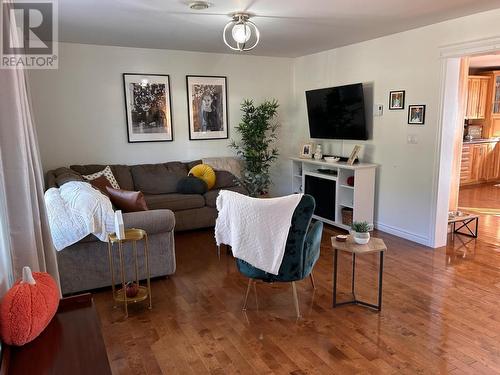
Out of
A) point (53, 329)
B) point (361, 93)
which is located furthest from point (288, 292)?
point (361, 93)

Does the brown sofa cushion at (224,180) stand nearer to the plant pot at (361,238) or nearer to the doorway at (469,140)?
the doorway at (469,140)

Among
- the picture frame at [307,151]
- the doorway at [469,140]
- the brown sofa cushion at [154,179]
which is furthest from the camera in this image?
the picture frame at [307,151]

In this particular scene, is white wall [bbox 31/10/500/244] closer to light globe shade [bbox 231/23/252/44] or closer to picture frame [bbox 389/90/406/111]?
picture frame [bbox 389/90/406/111]

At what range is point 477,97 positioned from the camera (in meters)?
7.67

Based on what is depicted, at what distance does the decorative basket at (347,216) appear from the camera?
504cm

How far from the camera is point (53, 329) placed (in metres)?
1.61

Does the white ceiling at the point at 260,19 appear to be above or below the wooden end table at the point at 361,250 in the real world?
above

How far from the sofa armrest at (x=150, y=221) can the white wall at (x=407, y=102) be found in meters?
2.91

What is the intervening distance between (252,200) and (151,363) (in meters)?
1.23

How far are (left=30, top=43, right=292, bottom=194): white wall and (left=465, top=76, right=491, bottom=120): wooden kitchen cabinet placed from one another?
4475mm

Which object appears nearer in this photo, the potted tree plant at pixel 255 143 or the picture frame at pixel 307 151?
the potted tree plant at pixel 255 143

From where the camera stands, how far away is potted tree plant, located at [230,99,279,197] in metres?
5.85

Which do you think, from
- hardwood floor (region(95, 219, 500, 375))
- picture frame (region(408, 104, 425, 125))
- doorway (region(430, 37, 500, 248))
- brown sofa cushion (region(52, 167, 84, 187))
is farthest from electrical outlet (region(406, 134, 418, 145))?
brown sofa cushion (region(52, 167, 84, 187))

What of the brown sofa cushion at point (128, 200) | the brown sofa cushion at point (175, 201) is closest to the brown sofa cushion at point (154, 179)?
the brown sofa cushion at point (175, 201)
